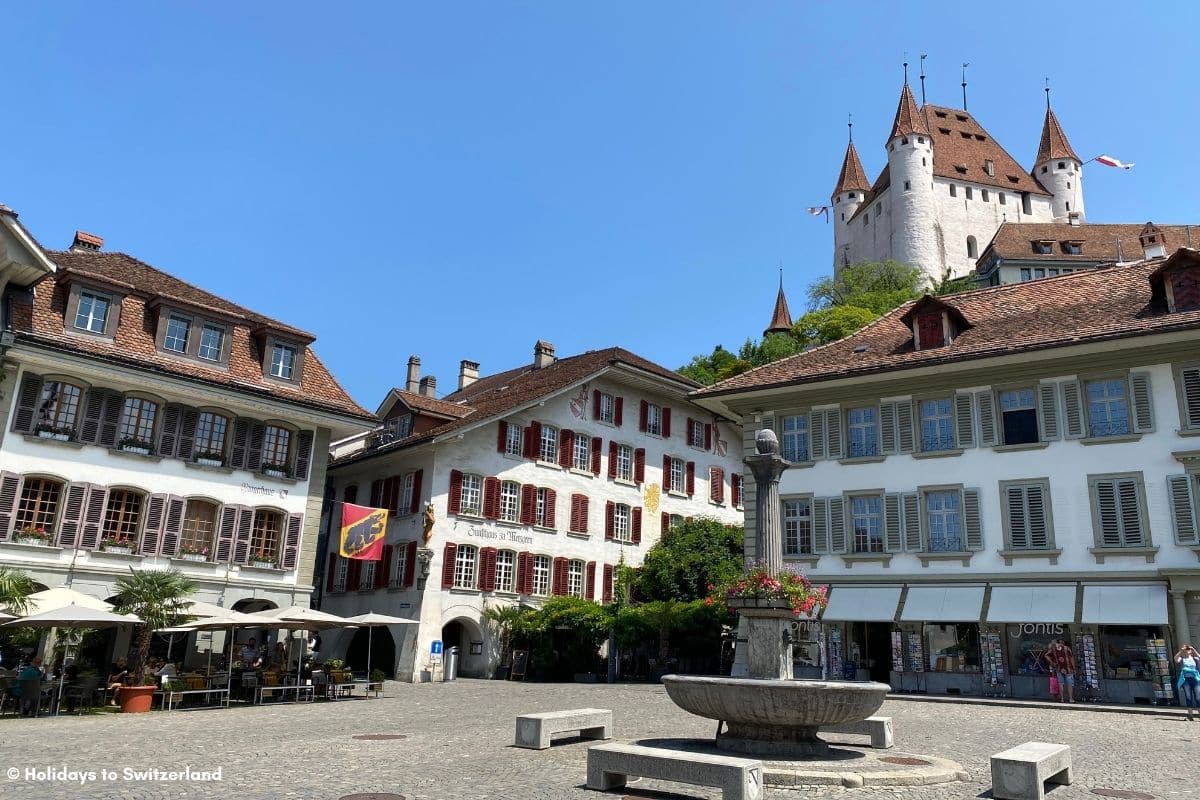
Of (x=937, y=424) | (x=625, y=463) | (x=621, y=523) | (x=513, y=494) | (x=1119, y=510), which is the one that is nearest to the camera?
(x=1119, y=510)

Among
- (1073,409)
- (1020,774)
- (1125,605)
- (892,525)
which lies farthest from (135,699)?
(1073,409)

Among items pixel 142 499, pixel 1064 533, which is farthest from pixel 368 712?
pixel 1064 533

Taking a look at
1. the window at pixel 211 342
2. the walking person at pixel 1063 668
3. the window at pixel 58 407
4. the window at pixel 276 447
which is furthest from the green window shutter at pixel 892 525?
the window at pixel 58 407

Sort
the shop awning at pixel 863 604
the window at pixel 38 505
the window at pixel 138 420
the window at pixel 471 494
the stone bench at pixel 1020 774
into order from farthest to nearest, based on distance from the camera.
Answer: the window at pixel 471 494, the window at pixel 138 420, the shop awning at pixel 863 604, the window at pixel 38 505, the stone bench at pixel 1020 774

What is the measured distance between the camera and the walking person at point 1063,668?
2175 centimetres

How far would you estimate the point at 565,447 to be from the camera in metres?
36.4

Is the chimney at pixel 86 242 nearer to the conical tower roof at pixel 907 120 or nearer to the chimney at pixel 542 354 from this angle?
the chimney at pixel 542 354

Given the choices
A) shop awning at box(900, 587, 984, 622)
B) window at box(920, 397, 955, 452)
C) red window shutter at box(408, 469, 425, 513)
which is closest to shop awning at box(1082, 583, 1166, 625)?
shop awning at box(900, 587, 984, 622)

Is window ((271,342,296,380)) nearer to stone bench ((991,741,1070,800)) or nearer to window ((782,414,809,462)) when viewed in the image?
window ((782,414,809,462))

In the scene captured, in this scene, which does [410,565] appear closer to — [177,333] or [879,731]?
[177,333]

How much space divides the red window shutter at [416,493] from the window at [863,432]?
14.8m

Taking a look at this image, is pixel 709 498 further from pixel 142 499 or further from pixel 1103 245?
pixel 1103 245

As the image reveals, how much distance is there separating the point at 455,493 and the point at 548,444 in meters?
4.79

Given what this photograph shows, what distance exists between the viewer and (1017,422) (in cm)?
2450
